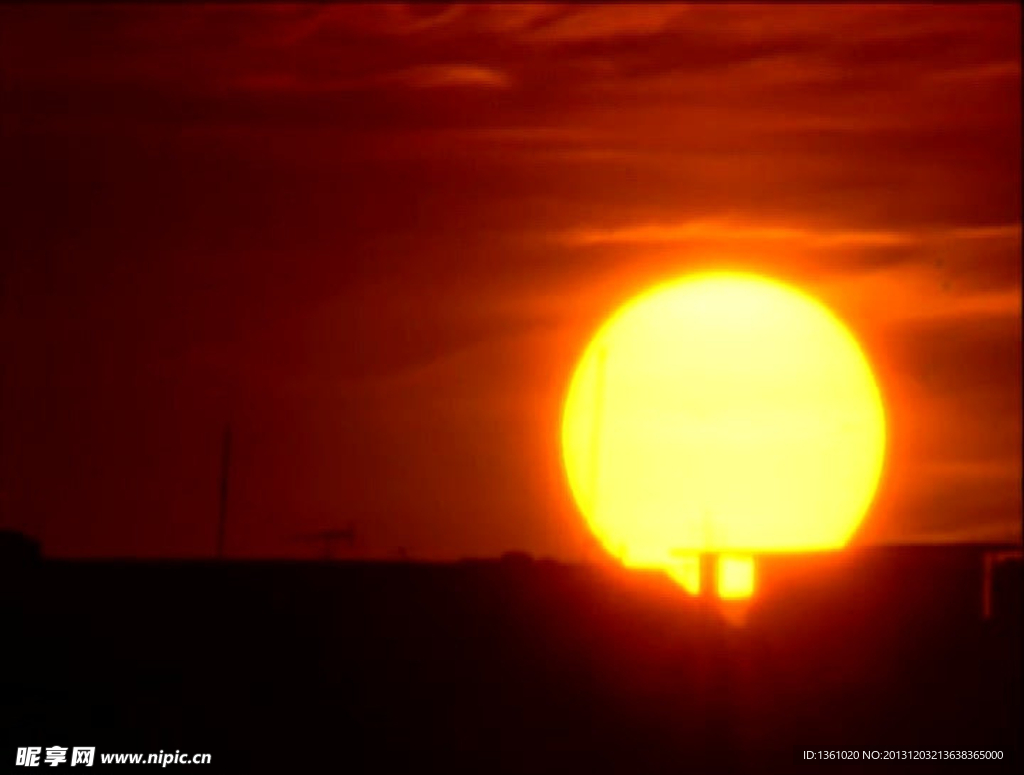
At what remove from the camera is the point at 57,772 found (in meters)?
20.6

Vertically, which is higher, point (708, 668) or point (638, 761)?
point (708, 668)

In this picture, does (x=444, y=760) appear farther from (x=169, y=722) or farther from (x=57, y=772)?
(x=57, y=772)

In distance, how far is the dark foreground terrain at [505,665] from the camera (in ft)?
78.3

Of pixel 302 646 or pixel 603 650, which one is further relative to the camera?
pixel 603 650

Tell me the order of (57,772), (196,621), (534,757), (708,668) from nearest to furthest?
1. (57,772)
2. (534,757)
3. (196,621)
4. (708,668)

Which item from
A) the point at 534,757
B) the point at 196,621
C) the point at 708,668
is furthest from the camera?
the point at 708,668

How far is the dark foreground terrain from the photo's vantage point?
2388cm

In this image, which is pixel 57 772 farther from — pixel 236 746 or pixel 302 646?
pixel 302 646

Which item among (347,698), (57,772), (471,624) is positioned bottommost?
(57,772)

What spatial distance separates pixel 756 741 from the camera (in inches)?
1099

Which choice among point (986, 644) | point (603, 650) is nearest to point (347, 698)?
point (603, 650)

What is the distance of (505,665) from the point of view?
27750 mm

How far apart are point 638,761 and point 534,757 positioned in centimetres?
132

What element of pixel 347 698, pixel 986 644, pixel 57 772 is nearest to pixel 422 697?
pixel 347 698
